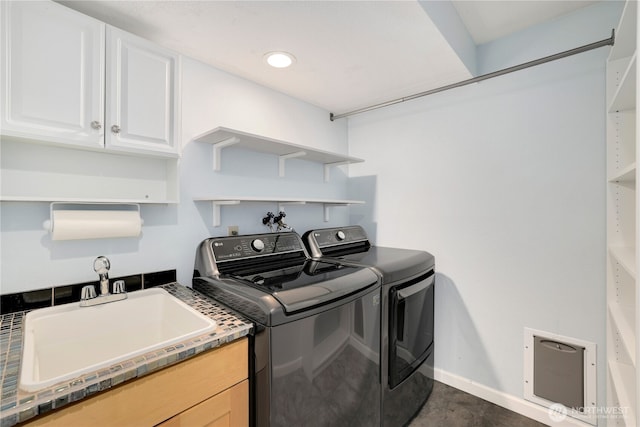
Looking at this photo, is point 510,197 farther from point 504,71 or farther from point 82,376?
point 82,376

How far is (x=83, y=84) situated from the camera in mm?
1166

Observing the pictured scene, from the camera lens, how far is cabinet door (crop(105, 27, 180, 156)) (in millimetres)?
1248

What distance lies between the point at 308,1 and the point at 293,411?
173 centimetres

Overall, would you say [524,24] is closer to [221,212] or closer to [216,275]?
[221,212]

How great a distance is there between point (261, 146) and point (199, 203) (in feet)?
1.76

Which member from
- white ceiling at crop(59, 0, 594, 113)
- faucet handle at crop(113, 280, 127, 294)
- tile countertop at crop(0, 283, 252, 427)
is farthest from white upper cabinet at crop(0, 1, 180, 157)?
tile countertop at crop(0, 283, 252, 427)

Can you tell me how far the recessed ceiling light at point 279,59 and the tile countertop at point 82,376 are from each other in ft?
4.69

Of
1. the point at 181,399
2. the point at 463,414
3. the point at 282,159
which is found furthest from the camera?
the point at 282,159

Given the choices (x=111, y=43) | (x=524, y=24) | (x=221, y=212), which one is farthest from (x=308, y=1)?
(x=524, y=24)

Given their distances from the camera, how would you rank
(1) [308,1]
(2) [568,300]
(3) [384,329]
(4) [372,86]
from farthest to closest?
(4) [372,86] < (2) [568,300] < (3) [384,329] < (1) [308,1]

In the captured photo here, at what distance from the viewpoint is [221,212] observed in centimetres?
185

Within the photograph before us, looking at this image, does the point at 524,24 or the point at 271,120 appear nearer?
the point at 524,24

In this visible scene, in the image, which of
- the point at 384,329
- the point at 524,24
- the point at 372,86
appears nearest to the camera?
the point at 384,329

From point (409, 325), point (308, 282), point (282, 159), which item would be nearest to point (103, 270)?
point (308, 282)
